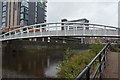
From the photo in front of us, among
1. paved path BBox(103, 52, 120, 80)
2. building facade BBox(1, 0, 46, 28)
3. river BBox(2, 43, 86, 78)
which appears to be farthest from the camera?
building facade BBox(1, 0, 46, 28)

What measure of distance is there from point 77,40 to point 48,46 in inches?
871

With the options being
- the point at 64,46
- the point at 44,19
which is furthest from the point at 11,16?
the point at 64,46

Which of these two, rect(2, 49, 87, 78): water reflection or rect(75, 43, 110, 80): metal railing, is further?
rect(2, 49, 87, 78): water reflection

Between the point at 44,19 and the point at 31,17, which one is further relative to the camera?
the point at 44,19

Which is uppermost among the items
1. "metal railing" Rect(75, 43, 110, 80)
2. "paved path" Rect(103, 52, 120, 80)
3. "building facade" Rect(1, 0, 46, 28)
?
"building facade" Rect(1, 0, 46, 28)

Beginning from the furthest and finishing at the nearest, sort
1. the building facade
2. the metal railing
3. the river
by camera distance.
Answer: the building facade, the river, the metal railing

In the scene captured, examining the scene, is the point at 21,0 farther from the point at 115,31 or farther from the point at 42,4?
the point at 115,31

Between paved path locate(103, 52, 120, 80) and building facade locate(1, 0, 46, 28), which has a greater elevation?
building facade locate(1, 0, 46, 28)

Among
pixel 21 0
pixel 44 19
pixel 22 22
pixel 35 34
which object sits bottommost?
pixel 35 34

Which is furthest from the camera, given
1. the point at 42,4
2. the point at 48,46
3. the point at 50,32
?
the point at 42,4

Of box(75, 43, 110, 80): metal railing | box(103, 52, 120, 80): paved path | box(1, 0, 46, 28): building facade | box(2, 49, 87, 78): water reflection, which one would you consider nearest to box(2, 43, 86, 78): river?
box(2, 49, 87, 78): water reflection

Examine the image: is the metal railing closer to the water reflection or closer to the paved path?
the paved path

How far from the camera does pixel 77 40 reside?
50.7 meters

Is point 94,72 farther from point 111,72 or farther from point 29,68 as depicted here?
point 29,68
